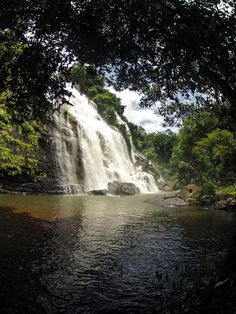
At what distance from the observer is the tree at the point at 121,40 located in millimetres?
6422

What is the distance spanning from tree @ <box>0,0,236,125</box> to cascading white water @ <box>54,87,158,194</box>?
2213 centimetres

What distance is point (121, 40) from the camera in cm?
780

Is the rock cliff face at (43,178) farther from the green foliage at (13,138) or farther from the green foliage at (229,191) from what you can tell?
the green foliage at (229,191)

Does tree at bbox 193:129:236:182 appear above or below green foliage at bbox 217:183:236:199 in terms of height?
above

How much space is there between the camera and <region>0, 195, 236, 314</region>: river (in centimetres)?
634

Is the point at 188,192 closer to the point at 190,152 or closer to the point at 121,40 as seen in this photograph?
the point at 190,152

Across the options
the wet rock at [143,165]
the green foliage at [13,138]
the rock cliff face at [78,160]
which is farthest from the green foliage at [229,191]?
the wet rock at [143,165]

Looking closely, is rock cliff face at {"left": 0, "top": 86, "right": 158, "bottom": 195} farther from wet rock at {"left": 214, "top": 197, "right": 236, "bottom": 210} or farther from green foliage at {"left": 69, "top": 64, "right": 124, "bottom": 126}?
wet rock at {"left": 214, "top": 197, "right": 236, "bottom": 210}

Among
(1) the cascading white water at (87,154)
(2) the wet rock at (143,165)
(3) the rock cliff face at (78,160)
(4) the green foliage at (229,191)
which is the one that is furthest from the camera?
(2) the wet rock at (143,165)

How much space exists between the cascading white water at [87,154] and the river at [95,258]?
15804 millimetres

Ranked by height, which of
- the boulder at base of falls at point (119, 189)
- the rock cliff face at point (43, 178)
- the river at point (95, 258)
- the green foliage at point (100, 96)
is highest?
the green foliage at point (100, 96)

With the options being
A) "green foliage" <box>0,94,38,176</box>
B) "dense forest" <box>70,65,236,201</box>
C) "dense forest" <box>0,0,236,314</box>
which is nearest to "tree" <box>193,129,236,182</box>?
"dense forest" <box>70,65,236,201</box>

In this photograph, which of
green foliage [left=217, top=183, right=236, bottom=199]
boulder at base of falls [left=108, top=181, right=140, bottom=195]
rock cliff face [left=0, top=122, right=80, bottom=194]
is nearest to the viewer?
green foliage [left=217, top=183, right=236, bottom=199]

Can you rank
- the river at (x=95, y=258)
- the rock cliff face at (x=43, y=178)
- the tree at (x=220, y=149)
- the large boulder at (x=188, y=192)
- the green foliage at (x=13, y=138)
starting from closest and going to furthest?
the river at (x=95, y=258) → the green foliage at (x=13, y=138) → the tree at (x=220, y=149) → the rock cliff face at (x=43, y=178) → the large boulder at (x=188, y=192)
